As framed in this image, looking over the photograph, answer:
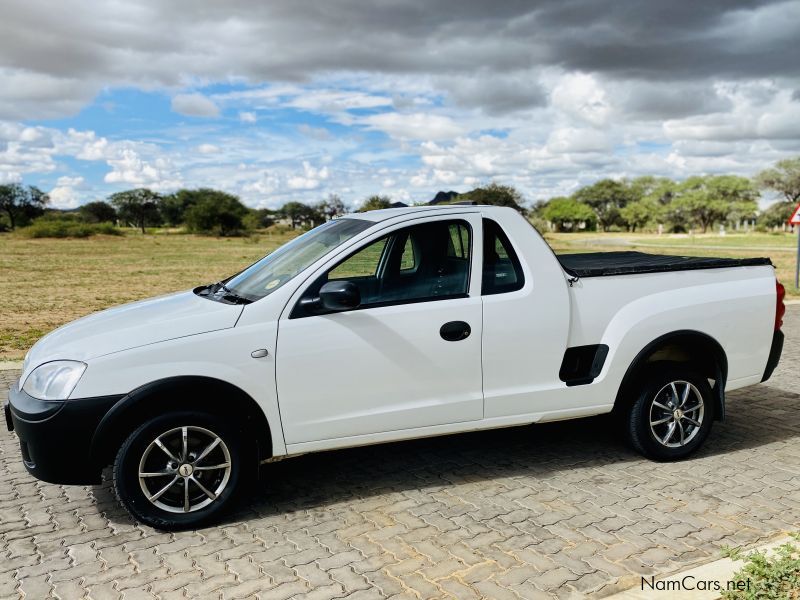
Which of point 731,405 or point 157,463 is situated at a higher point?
point 157,463

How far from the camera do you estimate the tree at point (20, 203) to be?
104438 mm

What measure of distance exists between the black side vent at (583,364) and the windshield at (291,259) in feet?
5.37

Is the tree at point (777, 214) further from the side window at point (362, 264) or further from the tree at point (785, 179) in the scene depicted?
the side window at point (362, 264)

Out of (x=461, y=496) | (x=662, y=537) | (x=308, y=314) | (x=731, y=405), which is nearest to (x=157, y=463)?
(x=308, y=314)

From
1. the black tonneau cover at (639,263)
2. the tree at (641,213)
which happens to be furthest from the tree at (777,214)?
the black tonneau cover at (639,263)

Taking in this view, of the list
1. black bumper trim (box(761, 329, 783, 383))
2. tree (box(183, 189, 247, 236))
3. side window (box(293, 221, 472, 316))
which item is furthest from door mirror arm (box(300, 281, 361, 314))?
tree (box(183, 189, 247, 236))

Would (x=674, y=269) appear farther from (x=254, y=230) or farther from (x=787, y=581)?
(x=254, y=230)

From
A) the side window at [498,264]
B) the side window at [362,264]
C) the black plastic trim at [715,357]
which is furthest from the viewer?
the black plastic trim at [715,357]

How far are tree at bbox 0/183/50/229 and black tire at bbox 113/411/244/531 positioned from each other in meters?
110

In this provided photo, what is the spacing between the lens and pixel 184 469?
4273 millimetres

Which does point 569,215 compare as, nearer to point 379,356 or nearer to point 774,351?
point 774,351

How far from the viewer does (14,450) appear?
596 cm

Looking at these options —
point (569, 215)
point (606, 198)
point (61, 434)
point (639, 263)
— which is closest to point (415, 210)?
point (639, 263)

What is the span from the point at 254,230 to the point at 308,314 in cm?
8595
